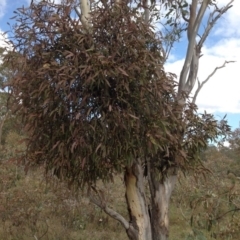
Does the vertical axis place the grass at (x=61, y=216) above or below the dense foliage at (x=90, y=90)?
below

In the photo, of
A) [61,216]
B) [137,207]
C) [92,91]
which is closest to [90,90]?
[92,91]

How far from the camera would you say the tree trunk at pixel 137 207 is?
14.1 ft

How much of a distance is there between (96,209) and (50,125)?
6.02 meters

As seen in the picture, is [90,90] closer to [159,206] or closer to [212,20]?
[159,206]

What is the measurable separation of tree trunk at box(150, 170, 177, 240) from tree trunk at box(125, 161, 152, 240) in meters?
0.18

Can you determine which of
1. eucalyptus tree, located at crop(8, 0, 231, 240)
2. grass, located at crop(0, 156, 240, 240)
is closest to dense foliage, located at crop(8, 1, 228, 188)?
eucalyptus tree, located at crop(8, 0, 231, 240)

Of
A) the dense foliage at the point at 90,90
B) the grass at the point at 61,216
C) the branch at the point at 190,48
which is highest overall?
the branch at the point at 190,48

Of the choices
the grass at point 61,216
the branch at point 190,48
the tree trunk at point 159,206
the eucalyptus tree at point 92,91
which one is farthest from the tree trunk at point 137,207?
the grass at point 61,216

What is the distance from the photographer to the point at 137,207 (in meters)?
4.34

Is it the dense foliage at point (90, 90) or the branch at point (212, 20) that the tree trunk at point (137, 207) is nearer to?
the dense foliage at point (90, 90)

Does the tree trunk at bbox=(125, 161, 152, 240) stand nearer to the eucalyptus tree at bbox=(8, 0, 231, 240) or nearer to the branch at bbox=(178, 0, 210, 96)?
the eucalyptus tree at bbox=(8, 0, 231, 240)

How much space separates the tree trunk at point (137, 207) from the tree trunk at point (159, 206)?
180mm

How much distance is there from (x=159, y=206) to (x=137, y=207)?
1.11ft

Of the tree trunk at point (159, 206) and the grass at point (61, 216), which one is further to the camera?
the grass at point (61, 216)
